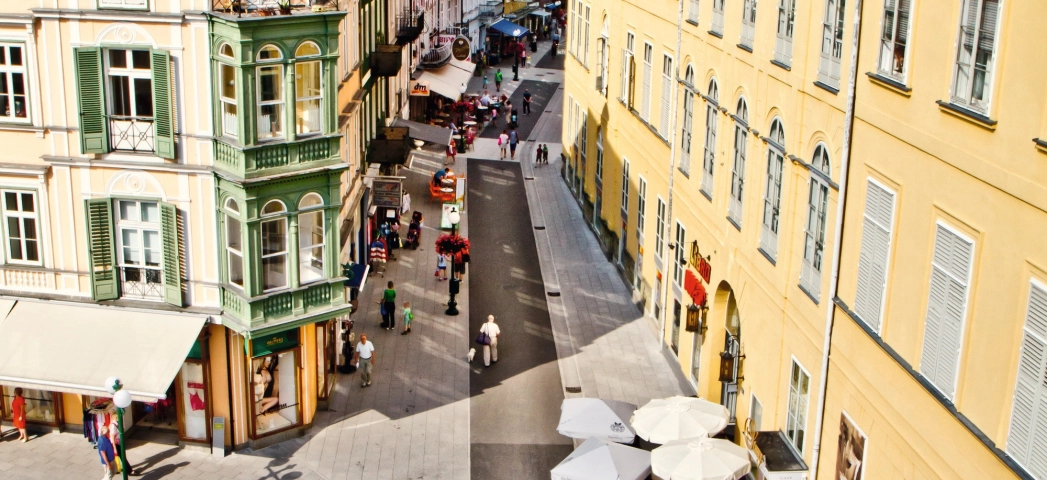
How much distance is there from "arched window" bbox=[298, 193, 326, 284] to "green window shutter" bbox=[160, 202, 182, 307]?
2755 mm

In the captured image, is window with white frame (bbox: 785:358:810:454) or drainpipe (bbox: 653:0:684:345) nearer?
window with white frame (bbox: 785:358:810:454)

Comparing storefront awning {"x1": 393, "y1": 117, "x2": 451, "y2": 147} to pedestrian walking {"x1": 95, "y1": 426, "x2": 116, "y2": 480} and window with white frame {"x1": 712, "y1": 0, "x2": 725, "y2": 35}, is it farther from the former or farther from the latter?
pedestrian walking {"x1": 95, "y1": 426, "x2": 116, "y2": 480}

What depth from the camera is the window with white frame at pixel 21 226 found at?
86.0 feet

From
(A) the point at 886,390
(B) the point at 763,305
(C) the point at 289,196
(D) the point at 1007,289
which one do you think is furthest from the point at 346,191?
(D) the point at 1007,289

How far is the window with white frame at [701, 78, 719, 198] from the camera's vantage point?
95.7 ft

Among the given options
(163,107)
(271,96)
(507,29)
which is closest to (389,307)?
(271,96)

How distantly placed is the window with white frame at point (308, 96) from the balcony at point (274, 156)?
0.45 m

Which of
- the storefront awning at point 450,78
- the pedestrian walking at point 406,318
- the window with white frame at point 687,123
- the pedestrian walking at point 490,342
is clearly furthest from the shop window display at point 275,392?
the storefront awning at point 450,78

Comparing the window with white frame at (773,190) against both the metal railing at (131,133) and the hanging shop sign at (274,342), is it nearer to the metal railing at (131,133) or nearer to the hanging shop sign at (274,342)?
the hanging shop sign at (274,342)

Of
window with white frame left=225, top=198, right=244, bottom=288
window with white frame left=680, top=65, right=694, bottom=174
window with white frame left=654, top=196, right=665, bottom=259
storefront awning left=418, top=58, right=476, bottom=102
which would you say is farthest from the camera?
storefront awning left=418, top=58, right=476, bottom=102

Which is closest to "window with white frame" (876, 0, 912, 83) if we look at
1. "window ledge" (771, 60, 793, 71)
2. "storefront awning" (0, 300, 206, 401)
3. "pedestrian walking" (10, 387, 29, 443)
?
"window ledge" (771, 60, 793, 71)

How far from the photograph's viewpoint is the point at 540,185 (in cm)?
→ 5431

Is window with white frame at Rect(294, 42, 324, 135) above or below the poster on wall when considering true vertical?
above

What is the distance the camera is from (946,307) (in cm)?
1652
